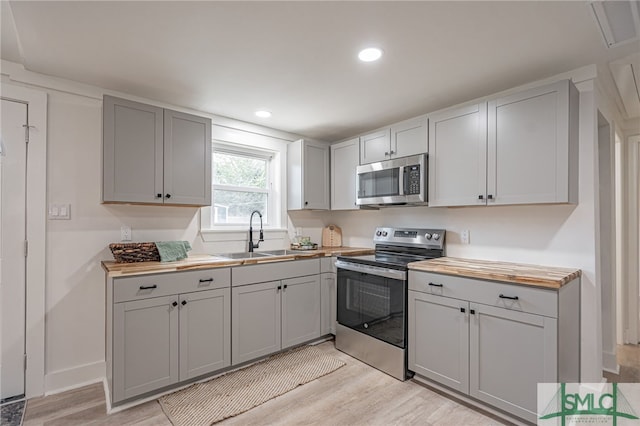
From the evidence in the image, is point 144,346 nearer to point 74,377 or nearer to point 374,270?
point 74,377

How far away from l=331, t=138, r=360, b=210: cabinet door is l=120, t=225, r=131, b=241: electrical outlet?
2.14m

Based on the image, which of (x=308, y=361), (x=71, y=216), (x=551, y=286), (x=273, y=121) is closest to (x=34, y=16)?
(x=71, y=216)

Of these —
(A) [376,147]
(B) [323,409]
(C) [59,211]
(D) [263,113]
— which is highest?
(D) [263,113]

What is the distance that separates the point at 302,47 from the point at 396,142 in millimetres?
1486

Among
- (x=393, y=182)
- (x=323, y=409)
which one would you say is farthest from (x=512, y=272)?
(x=323, y=409)

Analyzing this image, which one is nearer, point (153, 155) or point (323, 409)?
point (323, 409)

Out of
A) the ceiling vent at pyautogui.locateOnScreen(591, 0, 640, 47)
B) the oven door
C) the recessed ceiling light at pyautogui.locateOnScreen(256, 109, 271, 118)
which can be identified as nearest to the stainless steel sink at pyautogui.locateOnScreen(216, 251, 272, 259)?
the oven door

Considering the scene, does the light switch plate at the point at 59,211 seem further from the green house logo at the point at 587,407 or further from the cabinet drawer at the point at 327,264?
the green house logo at the point at 587,407

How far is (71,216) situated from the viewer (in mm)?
2479

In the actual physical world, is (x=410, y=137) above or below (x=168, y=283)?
above

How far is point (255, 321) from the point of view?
276 centimetres

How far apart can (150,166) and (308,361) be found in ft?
7.07

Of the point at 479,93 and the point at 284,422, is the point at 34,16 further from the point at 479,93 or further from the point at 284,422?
the point at 479,93

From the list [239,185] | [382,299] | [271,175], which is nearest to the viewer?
[382,299]
